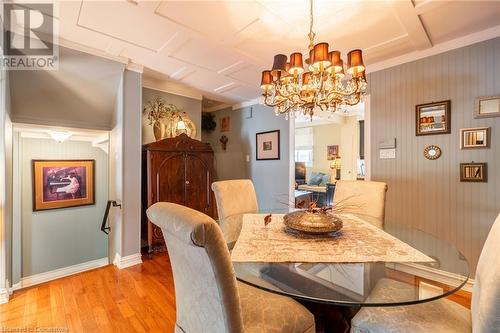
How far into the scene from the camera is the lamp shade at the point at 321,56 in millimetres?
1385

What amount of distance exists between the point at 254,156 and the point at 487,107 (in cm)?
300

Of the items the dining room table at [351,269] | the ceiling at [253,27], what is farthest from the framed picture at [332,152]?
the dining room table at [351,269]

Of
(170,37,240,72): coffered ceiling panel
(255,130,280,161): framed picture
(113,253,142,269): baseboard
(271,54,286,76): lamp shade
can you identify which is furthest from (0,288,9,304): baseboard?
(255,130,280,161): framed picture

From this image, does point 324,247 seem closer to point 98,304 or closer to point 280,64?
point 280,64

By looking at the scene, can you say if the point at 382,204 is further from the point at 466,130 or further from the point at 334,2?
the point at 334,2

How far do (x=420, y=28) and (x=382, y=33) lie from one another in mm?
288

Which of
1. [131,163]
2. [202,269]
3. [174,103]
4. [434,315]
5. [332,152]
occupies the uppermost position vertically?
[174,103]

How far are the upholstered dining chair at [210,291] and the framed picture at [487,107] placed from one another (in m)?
2.36

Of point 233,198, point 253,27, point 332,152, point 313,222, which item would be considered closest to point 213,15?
point 253,27

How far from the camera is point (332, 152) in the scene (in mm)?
7039

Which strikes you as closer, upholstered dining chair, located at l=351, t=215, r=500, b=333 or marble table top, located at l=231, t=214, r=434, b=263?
upholstered dining chair, located at l=351, t=215, r=500, b=333

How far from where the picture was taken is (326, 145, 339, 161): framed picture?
6957 mm

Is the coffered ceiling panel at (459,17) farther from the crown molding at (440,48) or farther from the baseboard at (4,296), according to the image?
the baseboard at (4,296)

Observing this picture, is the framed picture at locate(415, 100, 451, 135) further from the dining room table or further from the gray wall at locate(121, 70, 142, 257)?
the gray wall at locate(121, 70, 142, 257)
